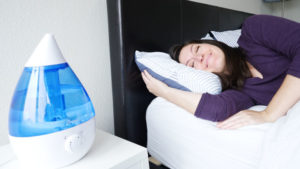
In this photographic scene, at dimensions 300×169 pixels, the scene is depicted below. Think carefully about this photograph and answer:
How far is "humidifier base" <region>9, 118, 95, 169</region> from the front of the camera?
461 mm

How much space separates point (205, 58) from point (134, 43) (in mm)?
335

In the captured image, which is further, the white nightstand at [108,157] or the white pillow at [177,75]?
the white pillow at [177,75]

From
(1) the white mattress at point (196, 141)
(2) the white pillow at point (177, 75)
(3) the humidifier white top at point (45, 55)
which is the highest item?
(3) the humidifier white top at point (45, 55)

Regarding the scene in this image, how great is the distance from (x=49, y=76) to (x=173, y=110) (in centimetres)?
48

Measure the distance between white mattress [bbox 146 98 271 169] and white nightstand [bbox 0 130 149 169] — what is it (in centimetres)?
21

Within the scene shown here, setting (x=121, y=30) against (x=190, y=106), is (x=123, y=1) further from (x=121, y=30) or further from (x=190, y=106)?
(x=190, y=106)

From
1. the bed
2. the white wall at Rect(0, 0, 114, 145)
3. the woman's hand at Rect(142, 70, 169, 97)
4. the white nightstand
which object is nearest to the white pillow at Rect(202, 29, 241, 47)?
the bed

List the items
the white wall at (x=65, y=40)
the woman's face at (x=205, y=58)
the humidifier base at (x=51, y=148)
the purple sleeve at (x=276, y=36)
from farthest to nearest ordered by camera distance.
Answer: the woman's face at (x=205, y=58) → the purple sleeve at (x=276, y=36) → the white wall at (x=65, y=40) → the humidifier base at (x=51, y=148)

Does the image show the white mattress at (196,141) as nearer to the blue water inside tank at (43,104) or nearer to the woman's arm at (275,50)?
the woman's arm at (275,50)

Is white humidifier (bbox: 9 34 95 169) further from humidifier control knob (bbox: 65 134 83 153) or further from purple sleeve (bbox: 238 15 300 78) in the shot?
purple sleeve (bbox: 238 15 300 78)

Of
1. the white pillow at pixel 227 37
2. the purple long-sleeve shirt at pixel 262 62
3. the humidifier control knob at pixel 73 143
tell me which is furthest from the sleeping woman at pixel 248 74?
Result: the humidifier control knob at pixel 73 143

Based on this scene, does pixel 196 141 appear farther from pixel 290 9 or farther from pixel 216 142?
pixel 290 9

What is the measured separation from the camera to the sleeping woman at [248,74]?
2.42ft

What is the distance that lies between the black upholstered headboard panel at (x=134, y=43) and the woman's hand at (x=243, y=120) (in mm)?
390
